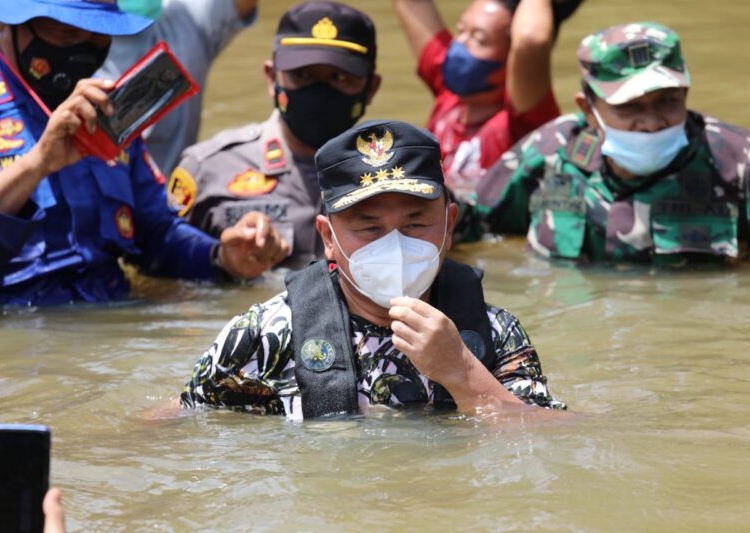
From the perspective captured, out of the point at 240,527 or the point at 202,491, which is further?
the point at 202,491

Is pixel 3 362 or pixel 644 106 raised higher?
pixel 644 106

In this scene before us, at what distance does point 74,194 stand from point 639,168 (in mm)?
2626

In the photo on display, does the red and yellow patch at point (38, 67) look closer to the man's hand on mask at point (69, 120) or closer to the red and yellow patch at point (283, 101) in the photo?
the man's hand on mask at point (69, 120)

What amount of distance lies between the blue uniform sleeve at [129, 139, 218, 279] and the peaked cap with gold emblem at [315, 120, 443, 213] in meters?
2.43

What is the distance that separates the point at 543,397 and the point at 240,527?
1060 mm

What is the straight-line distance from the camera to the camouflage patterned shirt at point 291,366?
4.51 meters

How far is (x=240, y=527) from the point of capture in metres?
3.96

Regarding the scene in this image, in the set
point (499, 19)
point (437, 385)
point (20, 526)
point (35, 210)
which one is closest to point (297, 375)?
point (437, 385)

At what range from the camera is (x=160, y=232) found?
6.88m

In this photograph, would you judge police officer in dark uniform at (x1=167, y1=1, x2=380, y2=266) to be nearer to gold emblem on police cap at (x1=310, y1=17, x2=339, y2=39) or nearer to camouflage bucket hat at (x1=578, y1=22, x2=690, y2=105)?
gold emblem on police cap at (x1=310, y1=17, x2=339, y2=39)

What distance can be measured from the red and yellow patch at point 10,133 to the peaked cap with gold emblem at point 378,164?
2.22m

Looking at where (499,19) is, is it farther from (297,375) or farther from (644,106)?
(297,375)

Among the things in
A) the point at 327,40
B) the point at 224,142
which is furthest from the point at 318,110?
the point at 224,142

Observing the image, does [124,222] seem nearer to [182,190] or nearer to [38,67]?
[38,67]
